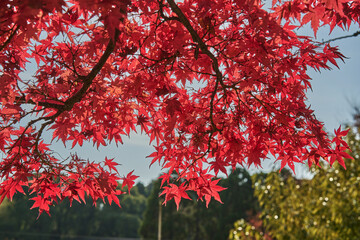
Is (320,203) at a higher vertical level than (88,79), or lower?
lower

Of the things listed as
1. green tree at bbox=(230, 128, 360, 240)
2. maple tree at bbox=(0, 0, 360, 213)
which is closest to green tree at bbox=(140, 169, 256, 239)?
green tree at bbox=(230, 128, 360, 240)

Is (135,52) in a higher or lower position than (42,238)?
higher

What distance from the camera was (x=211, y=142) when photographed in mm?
2221

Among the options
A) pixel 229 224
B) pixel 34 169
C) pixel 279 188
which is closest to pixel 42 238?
pixel 229 224

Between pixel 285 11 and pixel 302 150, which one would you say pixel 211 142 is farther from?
pixel 285 11

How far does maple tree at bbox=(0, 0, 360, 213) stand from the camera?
76.7 inches

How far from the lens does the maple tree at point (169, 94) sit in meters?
1.95

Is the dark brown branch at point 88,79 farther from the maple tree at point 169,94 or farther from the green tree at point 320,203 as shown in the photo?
the green tree at point 320,203

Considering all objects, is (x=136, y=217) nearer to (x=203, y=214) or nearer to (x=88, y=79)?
(x=203, y=214)

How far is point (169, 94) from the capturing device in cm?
210

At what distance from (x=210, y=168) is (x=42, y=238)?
4345cm

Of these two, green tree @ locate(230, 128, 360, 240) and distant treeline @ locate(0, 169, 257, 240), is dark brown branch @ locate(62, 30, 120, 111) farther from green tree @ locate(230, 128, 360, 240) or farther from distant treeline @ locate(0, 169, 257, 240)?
distant treeline @ locate(0, 169, 257, 240)

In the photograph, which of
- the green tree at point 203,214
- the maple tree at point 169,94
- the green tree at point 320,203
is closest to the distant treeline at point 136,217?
the green tree at point 203,214

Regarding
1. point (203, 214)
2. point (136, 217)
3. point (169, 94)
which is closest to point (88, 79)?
point (169, 94)
